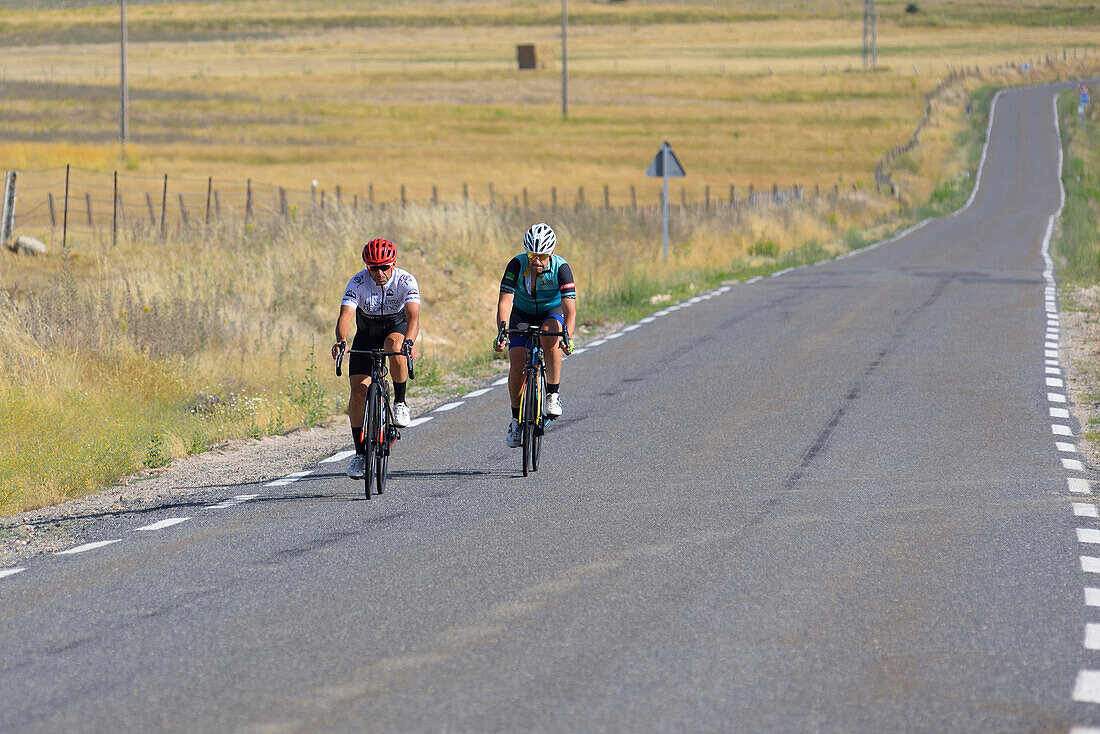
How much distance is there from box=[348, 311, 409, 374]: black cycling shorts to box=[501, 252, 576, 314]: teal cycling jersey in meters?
1.12

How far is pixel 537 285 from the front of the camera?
38.6 ft

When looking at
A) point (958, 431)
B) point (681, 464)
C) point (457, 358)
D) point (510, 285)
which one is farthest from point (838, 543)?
point (457, 358)

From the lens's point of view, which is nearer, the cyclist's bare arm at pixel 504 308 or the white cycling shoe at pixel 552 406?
the cyclist's bare arm at pixel 504 308

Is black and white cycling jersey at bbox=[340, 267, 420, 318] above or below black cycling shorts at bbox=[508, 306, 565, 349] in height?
above

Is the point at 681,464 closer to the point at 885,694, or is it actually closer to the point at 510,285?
the point at 510,285

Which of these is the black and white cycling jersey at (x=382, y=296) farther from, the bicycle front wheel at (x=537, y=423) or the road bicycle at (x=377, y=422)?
the bicycle front wheel at (x=537, y=423)

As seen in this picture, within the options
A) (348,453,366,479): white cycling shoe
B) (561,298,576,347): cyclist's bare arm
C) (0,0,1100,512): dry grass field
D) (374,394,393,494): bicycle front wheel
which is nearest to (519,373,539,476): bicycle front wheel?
(561,298,576,347): cyclist's bare arm

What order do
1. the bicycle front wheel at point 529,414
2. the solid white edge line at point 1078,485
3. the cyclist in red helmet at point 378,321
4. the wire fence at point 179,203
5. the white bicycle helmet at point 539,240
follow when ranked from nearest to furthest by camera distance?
the cyclist in red helmet at point 378,321 → the solid white edge line at point 1078,485 → the white bicycle helmet at point 539,240 → the bicycle front wheel at point 529,414 → the wire fence at point 179,203

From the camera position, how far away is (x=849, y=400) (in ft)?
49.5

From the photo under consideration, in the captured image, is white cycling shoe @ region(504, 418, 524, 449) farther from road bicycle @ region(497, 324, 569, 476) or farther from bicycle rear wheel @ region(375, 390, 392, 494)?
bicycle rear wheel @ region(375, 390, 392, 494)

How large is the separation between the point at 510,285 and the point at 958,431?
4.57 meters

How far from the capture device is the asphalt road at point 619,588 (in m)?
5.94

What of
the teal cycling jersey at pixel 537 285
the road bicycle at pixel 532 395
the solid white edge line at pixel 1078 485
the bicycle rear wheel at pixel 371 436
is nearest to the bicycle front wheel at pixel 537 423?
the road bicycle at pixel 532 395

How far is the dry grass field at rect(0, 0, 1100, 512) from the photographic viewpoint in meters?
15.4
